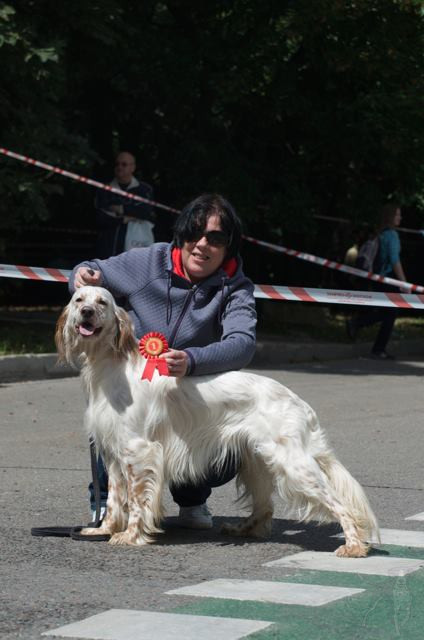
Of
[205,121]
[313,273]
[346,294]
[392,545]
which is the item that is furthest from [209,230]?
[313,273]

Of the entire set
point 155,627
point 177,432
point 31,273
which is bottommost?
point 155,627

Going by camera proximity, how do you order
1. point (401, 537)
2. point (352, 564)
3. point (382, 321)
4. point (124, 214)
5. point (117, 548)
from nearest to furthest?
1. point (352, 564)
2. point (117, 548)
3. point (401, 537)
4. point (124, 214)
5. point (382, 321)

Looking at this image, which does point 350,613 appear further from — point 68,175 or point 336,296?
point 68,175

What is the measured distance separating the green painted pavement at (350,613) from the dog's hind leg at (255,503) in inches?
40.5

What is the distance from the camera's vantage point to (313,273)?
24703 millimetres

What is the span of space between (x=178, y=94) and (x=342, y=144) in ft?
8.03

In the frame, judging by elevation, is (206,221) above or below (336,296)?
above

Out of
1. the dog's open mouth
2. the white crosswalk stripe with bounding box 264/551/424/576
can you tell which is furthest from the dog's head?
the white crosswalk stripe with bounding box 264/551/424/576

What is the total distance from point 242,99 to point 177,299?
11973 mm

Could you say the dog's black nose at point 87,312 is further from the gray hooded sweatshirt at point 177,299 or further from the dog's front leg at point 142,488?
the dog's front leg at point 142,488

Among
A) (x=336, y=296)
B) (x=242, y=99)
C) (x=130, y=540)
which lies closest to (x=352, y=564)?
(x=130, y=540)

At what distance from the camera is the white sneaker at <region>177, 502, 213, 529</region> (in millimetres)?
6945

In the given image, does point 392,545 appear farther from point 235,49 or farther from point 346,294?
point 235,49

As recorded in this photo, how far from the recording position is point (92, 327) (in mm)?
6285
